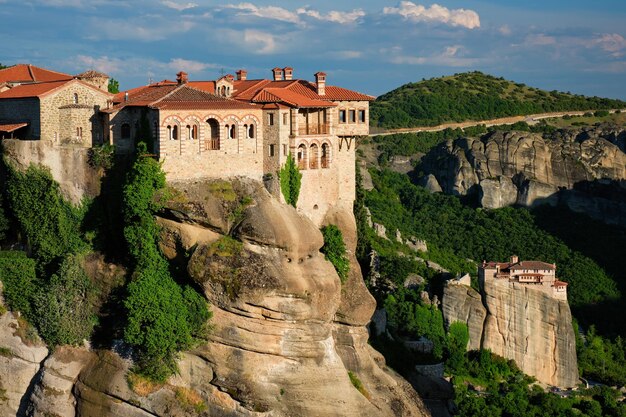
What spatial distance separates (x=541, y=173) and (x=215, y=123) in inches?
2308

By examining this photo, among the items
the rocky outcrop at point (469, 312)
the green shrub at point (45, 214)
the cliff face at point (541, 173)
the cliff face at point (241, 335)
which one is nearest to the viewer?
the cliff face at point (241, 335)

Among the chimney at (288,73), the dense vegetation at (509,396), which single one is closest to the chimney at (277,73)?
the chimney at (288,73)

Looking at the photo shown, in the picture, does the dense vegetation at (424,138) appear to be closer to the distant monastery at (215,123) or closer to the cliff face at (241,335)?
the distant monastery at (215,123)

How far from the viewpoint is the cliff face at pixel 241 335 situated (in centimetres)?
5188

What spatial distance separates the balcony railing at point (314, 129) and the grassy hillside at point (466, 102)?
83.5 m

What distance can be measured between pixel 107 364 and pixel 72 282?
3829mm

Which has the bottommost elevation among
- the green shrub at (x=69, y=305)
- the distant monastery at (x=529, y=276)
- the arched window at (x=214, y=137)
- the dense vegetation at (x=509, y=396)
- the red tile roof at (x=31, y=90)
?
the dense vegetation at (x=509, y=396)

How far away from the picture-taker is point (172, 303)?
5231 centimetres

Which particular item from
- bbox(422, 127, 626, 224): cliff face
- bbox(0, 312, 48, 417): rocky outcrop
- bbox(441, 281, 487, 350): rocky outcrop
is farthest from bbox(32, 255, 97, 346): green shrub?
bbox(422, 127, 626, 224): cliff face

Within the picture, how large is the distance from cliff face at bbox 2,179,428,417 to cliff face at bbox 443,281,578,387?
25724mm

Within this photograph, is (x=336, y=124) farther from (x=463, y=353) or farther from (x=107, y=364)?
(x=463, y=353)

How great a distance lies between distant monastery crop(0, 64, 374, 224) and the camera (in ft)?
177

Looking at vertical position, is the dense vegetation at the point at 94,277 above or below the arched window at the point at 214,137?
below

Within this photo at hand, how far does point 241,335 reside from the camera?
52.1 meters
